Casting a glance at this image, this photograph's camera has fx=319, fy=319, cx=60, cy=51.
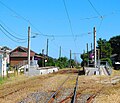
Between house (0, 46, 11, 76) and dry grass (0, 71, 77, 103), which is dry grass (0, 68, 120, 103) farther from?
house (0, 46, 11, 76)

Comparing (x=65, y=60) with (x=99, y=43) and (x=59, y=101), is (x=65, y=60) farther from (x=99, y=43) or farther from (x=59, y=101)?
(x=59, y=101)

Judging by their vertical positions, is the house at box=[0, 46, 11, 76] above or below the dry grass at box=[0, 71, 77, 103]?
above

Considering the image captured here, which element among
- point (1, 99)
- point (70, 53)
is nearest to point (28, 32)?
point (1, 99)

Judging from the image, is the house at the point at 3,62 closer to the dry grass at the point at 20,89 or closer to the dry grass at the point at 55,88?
the dry grass at the point at 20,89

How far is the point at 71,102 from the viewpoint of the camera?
43.9 ft

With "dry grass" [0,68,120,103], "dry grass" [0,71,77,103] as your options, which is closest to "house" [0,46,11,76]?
"dry grass" [0,71,77,103]

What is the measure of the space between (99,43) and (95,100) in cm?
8387

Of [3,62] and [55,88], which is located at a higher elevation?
[3,62]

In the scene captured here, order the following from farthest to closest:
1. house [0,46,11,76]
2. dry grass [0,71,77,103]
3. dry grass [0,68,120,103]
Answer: house [0,46,11,76] < dry grass [0,71,77,103] < dry grass [0,68,120,103]

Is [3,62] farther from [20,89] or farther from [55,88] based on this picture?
[55,88]

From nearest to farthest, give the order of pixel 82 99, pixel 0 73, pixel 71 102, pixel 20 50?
pixel 71 102, pixel 82 99, pixel 0 73, pixel 20 50

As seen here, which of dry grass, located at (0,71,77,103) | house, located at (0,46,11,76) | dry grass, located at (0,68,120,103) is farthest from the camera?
house, located at (0,46,11,76)

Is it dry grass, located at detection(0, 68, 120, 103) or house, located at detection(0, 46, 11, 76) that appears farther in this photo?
house, located at detection(0, 46, 11, 76)

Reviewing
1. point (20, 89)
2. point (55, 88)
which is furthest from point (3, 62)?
point (55, 88)
